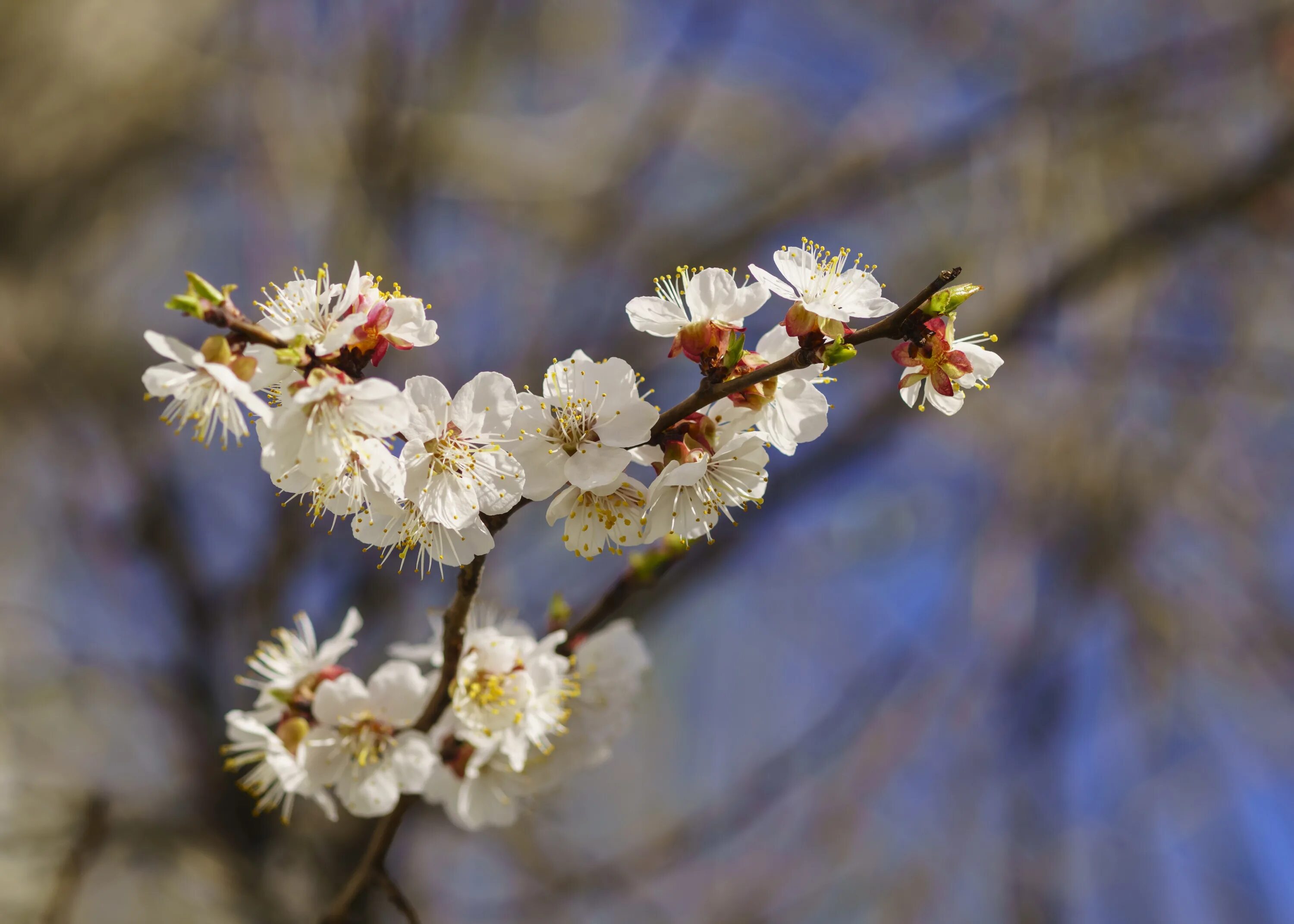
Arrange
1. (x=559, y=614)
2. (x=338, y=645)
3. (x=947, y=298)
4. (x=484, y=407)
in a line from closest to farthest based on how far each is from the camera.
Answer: (x=947, y=298) → (x=484, y=407) → (x=338, y=645) → (x=559, y=614)

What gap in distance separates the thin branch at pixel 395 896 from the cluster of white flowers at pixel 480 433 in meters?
0.10

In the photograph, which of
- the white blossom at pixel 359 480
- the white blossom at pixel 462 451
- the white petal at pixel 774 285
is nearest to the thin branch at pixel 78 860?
the white blossom at pixel 359 480

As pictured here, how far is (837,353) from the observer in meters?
0.99

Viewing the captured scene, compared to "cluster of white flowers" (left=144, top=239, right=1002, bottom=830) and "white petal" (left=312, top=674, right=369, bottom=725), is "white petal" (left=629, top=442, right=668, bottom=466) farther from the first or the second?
"white petal" (left=312, top=674, right=369, bottom=725)

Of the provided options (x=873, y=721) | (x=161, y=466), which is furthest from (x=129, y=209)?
(x=873, y=721)

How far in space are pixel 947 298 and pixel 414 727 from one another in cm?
91

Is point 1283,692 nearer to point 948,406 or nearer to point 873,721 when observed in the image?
point 873,721

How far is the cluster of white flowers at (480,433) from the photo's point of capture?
96cm

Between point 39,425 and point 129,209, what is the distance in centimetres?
119

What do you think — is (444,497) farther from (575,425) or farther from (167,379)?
(167,379)

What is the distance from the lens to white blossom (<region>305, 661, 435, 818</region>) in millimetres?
1232

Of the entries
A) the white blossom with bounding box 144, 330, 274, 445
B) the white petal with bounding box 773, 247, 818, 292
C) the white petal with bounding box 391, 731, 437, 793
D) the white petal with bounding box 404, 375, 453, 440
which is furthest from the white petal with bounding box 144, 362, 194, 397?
the white petal with bounding box 773, 247, 818, 292

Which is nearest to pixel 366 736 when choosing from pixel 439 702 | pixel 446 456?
pixel 439 702

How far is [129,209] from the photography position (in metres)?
4.37
